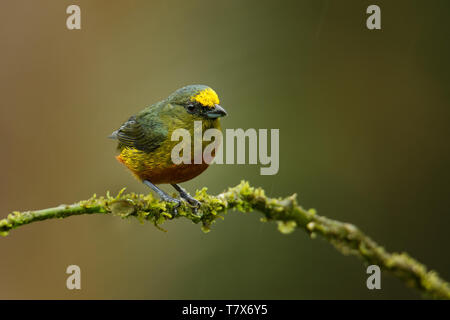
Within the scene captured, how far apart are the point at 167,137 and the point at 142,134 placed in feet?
0.99

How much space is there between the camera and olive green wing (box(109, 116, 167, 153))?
385 cm

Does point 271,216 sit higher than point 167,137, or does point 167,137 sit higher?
point 167,137

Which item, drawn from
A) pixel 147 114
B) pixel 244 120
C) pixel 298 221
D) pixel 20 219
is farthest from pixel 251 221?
pixel 20 219

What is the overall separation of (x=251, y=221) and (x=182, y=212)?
10.7ft

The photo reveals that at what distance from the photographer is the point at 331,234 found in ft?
6.92

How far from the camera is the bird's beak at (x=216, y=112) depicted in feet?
12.5

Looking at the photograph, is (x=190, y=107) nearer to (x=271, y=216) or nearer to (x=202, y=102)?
(x=202, y=102)

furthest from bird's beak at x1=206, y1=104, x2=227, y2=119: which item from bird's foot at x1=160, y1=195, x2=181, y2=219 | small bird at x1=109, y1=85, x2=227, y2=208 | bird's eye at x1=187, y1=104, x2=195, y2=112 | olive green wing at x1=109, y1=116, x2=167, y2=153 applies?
bird's foot at x1=160, y1=195, x2=181, y2=219

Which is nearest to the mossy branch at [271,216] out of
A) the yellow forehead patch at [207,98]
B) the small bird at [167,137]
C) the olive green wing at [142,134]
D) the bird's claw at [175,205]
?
the bird's claw at [175,205]

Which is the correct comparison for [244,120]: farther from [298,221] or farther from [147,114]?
[298,221]

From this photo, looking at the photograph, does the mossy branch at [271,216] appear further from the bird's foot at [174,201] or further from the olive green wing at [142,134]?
the olive green wing at [142,134]

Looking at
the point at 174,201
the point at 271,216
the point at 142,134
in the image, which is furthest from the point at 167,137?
the point at 271,216

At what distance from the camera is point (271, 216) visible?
2605mm

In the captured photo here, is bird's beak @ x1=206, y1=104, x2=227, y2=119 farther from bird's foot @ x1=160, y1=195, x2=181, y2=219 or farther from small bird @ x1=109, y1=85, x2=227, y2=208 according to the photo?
bird's foot @ x1=160, y1=195, x2=181, y2=219
